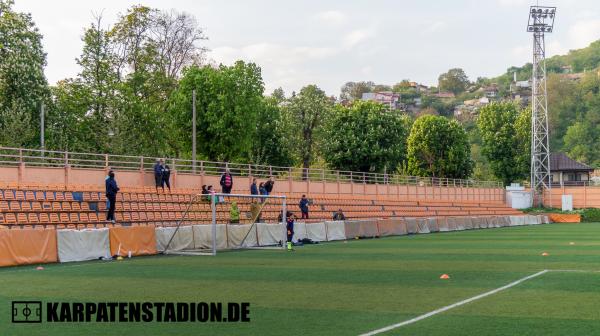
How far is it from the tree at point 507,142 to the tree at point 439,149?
370 inches

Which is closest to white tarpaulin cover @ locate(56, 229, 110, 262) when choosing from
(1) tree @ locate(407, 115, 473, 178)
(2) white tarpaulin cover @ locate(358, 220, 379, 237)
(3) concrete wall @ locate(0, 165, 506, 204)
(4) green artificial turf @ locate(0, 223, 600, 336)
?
(4) green artificial turf @ locate(0, 223, 600, 336)

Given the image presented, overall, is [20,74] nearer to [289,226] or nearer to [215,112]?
[215,112]

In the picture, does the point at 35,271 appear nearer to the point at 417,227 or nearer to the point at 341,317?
the point at 341,317

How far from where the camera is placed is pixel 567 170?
109500mm

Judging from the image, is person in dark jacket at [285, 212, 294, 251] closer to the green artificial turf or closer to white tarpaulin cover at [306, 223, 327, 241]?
white tarpaulin cover at [306, 223, 327, 241]

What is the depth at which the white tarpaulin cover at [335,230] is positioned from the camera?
123 feet

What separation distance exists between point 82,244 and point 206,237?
20.6 feet

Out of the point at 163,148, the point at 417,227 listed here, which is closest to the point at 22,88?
the point at 163,148

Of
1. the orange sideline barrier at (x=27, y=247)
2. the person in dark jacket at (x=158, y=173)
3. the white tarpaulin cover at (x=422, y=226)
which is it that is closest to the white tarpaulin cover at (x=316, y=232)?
the person in dark jacket at (x=158, y=173)

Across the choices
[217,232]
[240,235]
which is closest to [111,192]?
[217,232]

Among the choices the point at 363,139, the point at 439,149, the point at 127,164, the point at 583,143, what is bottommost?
the point at 127,164

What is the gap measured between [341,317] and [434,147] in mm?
85567

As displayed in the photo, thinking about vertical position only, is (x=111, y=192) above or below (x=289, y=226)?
above

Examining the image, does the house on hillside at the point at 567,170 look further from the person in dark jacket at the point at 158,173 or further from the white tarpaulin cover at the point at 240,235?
the white tarpaulin cover at the point at 240,235
